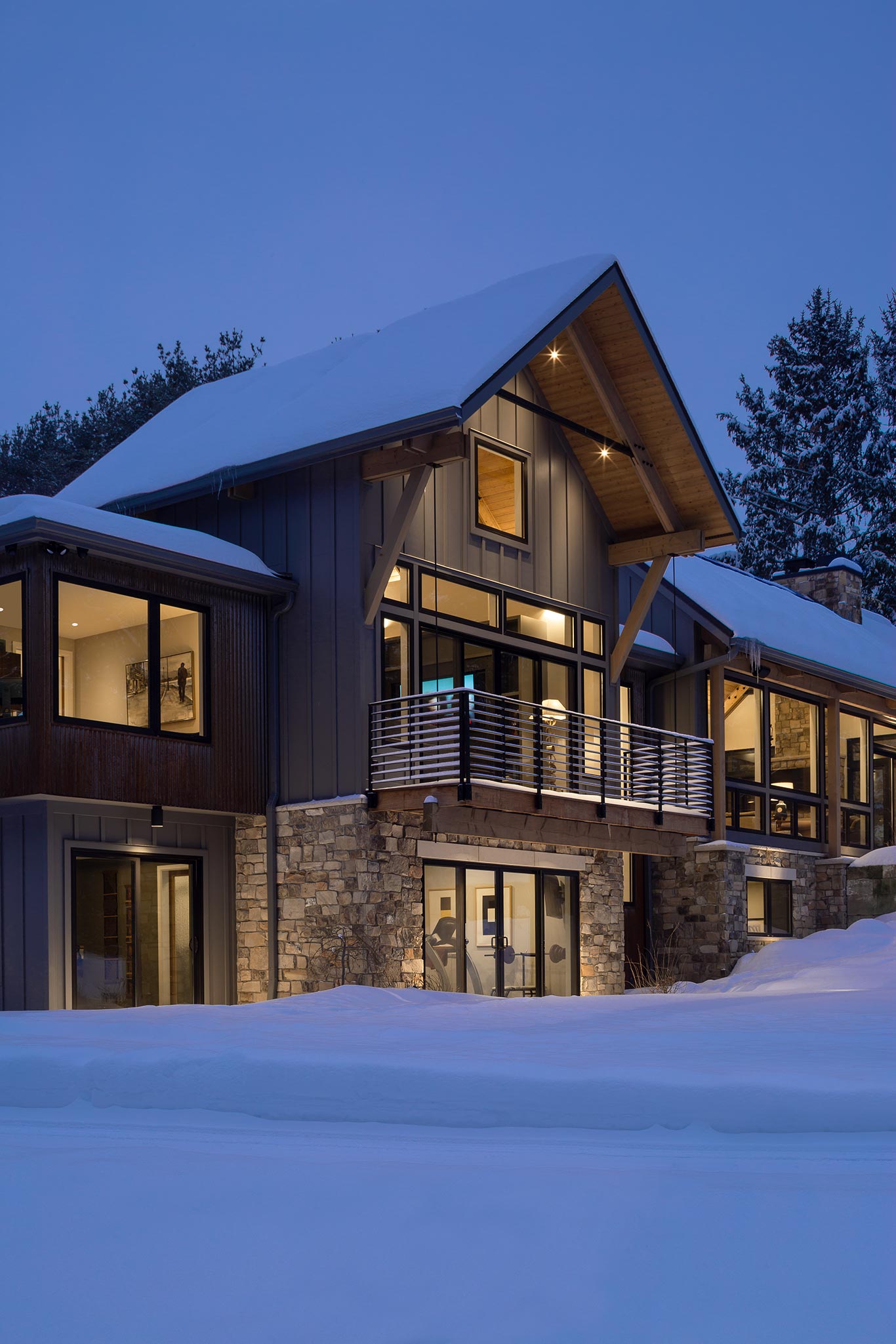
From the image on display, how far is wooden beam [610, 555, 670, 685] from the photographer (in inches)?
698

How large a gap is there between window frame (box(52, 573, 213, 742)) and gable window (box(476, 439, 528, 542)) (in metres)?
3.81

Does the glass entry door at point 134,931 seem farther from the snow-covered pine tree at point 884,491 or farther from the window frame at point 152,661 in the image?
the snow-covered pine tree at point 884,491

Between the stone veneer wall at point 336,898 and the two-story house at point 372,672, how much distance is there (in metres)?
0.03

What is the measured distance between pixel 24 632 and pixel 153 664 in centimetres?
148

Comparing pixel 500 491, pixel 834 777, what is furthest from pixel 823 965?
pixel 834 777

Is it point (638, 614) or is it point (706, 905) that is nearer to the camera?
point (638, 614)

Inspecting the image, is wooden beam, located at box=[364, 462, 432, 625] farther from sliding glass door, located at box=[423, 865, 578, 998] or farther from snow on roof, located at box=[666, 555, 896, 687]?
snow on roof, located at box=[666, 555, 896, 687]

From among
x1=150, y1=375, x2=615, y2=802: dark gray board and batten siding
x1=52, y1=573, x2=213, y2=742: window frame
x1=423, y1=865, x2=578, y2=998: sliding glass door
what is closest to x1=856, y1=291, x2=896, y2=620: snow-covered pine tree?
x1=423, y1=865, x2=578, y2=998: sliding glass door

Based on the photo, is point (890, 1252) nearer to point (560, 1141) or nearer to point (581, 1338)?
point (581, 1338)

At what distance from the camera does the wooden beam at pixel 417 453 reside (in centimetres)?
1391

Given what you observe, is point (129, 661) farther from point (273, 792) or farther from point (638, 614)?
point (638, 614)

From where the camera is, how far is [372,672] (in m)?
14.8

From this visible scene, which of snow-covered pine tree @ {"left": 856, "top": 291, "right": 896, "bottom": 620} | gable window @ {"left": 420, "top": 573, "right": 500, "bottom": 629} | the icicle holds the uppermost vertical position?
snow-covered pine tree @ {"left": 856, "top": 291, "right": 896, "bottom": 620}

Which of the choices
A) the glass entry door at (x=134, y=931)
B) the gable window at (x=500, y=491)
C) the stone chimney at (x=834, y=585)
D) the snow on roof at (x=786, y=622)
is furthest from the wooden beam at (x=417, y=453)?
the stone chimney at (x=834, y=585)
